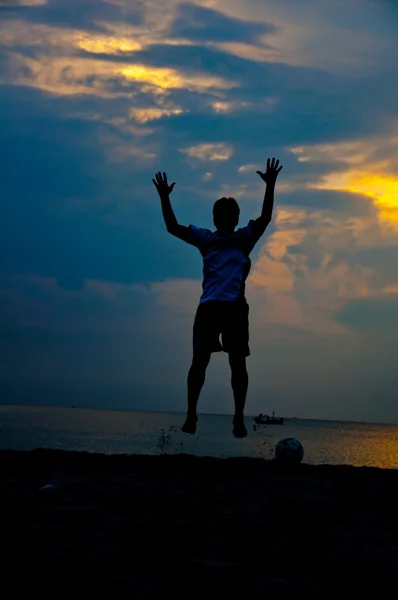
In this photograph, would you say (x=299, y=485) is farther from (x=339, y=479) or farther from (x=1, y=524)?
(x=1, y=524)

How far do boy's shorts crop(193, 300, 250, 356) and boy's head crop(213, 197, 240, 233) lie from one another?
84 cm

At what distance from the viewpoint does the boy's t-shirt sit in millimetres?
6941

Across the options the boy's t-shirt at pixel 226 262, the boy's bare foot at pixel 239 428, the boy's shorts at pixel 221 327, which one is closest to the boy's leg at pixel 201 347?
the boy's shorts at pixel 221 327

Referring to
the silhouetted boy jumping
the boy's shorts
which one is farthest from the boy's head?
the boy's shorts

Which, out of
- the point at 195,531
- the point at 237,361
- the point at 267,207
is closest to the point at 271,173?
the point at 267,207

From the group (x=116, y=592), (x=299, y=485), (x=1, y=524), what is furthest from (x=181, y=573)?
(x=299, y=485)

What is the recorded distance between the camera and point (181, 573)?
3352mm

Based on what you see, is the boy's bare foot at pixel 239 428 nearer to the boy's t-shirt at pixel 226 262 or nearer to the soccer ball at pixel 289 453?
the boy's t-shirt at pixel 226 262

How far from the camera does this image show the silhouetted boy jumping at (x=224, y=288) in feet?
22.8

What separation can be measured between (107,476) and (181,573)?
3629 millimetres

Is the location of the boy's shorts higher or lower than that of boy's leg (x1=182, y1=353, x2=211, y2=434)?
higher

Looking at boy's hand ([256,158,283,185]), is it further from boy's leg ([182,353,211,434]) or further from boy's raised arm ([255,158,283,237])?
boy's leg ([182,353,211,434])

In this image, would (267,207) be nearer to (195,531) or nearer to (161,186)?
(161,186)

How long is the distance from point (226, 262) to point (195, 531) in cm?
326
